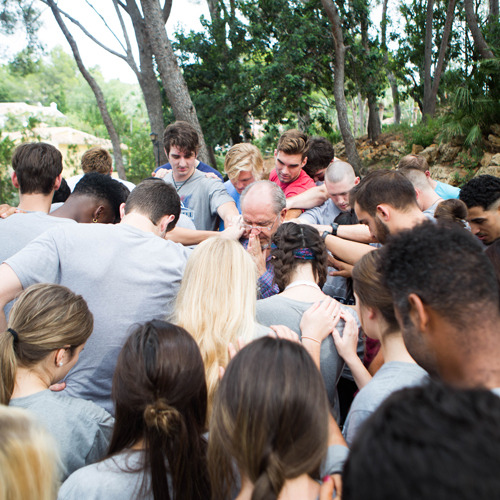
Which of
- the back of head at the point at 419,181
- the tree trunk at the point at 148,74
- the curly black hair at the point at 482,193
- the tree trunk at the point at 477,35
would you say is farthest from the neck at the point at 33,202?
the tree trunk at the point at 477,35

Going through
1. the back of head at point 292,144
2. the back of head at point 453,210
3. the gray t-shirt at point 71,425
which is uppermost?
the back of head at point 292,144

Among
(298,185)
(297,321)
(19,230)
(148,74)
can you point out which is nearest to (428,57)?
(148,74)

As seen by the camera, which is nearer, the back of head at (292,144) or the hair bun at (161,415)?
the hair bun at (161,415)

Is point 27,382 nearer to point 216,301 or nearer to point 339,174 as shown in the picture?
point 216,301

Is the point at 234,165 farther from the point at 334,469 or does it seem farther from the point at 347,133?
the point at 347,133

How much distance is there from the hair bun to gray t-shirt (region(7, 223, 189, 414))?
864 mm

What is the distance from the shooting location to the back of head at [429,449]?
0.71 meters

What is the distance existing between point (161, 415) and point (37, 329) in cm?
84

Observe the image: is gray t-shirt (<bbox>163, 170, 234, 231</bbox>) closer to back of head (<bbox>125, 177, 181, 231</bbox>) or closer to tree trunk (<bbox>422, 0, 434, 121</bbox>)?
back of head (<bbox>125, 177, 181, 231</bbox>)

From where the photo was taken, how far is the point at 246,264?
7.87 ft

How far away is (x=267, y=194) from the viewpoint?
3754 millimetres

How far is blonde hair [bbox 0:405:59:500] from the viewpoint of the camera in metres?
1.08

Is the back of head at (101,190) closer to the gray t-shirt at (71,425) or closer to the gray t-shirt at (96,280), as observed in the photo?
the gray t-shirt at (96,280)

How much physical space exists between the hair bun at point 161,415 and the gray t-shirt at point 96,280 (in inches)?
34.0
